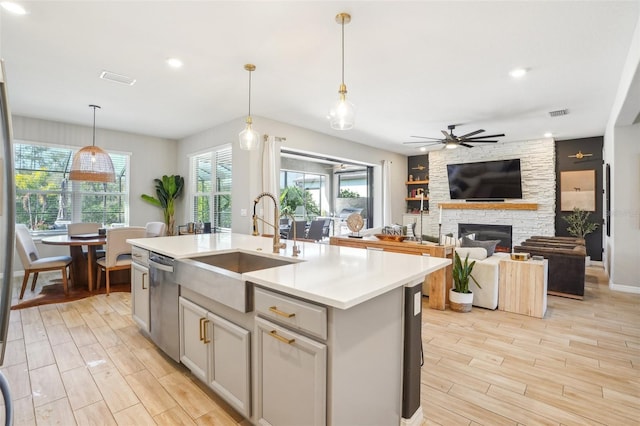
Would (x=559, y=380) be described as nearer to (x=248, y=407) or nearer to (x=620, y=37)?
(x=248, y=407)

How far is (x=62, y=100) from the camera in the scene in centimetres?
425

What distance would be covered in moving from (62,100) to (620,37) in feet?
20.5

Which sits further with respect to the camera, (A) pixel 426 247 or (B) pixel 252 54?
(A) pixel 426 247

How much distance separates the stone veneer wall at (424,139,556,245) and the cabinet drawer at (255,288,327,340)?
7050 mm

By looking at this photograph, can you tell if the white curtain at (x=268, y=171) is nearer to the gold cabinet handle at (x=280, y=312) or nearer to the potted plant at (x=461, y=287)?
the potted plant at (x=461, y=287)

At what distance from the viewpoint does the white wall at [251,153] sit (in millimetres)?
4945

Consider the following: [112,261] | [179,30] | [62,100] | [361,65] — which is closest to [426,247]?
[361,65]

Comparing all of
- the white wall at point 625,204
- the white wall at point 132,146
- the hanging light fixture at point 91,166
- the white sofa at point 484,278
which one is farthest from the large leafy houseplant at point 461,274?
the white wall at point 132,146

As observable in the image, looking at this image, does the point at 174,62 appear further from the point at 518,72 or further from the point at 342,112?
the point at 518,72

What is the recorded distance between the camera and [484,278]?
3678mm

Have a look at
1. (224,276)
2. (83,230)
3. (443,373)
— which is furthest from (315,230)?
(224,276)

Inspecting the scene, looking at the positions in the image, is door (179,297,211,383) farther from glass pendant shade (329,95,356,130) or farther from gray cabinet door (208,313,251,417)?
glass pendant shade (329,95,356,130)

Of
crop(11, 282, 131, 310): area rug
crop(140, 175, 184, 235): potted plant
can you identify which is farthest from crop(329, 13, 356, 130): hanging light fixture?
crop(140, 175, 184, 235): potted plant

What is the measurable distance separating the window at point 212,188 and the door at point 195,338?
3502 mm
